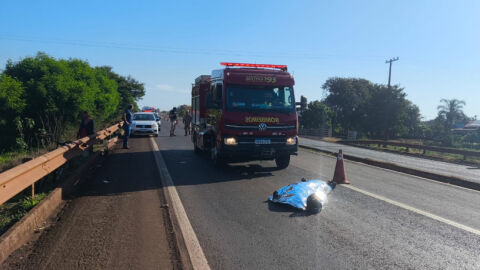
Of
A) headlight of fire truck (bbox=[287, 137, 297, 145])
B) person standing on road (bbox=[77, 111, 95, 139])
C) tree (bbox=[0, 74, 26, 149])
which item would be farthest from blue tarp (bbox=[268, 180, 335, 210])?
tree (bbox=[0, 74, 26, 149])

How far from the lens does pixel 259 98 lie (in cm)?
982

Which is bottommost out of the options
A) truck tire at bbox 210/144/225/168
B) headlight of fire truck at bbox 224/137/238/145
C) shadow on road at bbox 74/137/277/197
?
shadow on road at bbox 74/137/277/197

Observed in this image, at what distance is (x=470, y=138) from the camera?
42375mm

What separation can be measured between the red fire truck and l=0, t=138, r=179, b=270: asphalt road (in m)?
2.54

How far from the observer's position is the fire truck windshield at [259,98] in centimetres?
965

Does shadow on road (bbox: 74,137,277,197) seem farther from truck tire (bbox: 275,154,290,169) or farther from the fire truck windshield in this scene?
the fire truck windshield

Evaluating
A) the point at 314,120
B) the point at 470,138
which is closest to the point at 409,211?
the point at 470,138

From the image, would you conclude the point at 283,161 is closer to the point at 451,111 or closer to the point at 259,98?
the point at 259,98

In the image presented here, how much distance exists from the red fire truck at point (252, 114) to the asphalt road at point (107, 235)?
2.54m

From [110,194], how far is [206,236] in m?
3.06

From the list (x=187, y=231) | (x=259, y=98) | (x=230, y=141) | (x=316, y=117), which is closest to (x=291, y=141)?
(x=259, y=98)

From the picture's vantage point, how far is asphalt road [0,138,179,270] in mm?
3922

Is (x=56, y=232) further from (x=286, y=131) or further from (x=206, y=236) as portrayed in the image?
(x=286, y=131)

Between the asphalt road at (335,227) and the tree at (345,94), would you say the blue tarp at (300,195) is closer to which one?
the asphalt road at (335,227)
